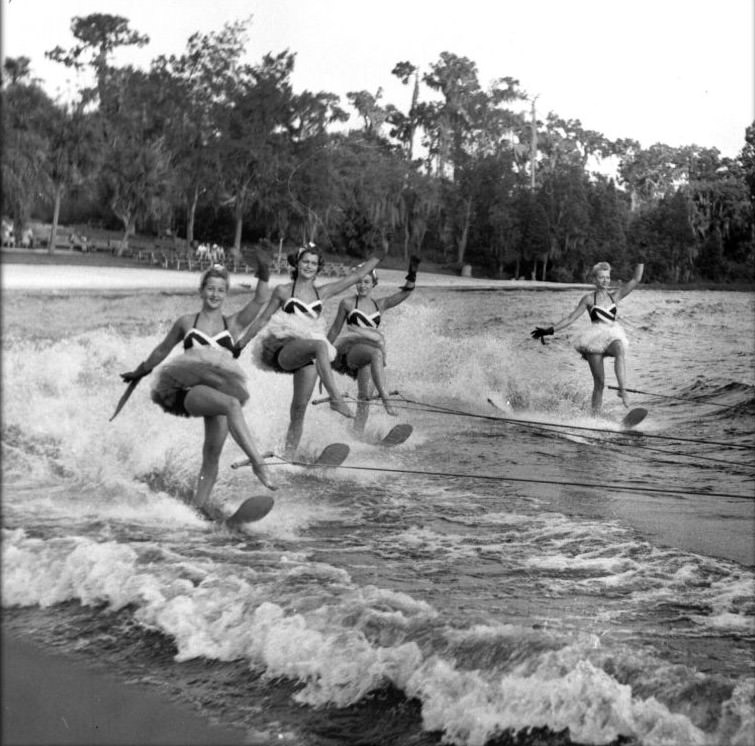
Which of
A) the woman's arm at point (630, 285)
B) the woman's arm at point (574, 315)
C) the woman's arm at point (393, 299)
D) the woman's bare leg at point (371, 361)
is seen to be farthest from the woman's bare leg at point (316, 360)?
the woman's arm at point (630, 285)

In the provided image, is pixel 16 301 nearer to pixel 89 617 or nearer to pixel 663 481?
pixel 89 617

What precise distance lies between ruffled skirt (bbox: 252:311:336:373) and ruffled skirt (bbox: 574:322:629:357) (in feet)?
2.97

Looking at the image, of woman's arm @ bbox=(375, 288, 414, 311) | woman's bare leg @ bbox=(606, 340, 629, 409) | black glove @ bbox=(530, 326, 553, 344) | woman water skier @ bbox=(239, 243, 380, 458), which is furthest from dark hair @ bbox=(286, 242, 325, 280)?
woman's bare leg @ bbox=(606, 340, 629, 409)

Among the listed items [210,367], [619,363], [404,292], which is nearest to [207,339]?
[210,367]

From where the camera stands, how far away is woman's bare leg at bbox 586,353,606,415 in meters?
3.60

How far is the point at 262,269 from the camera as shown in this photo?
341cm

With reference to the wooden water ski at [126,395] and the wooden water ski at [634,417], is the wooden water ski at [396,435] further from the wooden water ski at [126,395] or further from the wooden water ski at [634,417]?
the wooden water ski at [126,395]

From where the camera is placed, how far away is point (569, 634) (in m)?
2.71

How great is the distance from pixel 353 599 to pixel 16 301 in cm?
136

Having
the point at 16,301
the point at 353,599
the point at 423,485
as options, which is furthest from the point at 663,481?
the point at 16,301

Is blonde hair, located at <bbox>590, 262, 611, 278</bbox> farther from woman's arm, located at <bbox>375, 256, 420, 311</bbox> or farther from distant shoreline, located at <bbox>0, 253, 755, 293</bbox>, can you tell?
woman's arm, located at <bbox>375, 256, 420, 311</bbox>

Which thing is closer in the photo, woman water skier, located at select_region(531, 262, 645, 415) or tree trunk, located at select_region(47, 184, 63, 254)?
tree trunk, located at select_region(47, 184, 63, 254)

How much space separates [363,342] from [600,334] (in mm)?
858

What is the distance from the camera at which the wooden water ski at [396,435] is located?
365 centimetres
